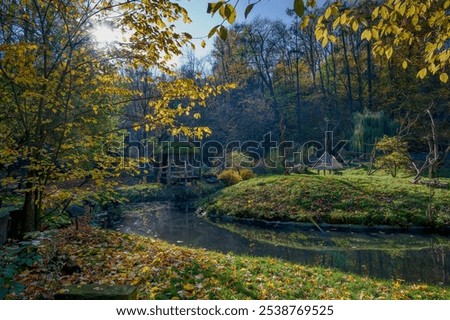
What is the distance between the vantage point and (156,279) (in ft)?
12.8

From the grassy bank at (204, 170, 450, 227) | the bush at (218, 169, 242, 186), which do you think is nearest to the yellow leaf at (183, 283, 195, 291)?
the grassy bank at (204, 170, 450, 227)

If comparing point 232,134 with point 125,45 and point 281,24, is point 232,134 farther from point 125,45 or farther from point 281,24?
point 125,45

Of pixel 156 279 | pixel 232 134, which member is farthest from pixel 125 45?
pixel 232 134

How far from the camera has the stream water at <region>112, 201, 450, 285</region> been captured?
6357mm

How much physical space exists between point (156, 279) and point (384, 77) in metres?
26.2

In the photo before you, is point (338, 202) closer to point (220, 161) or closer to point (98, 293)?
point (98, 293)

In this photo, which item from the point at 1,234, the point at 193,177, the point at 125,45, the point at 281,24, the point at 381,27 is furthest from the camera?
the point at 193,177

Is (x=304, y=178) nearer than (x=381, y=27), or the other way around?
(x=381, y=27)

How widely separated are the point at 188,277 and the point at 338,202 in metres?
Answer: 8.80

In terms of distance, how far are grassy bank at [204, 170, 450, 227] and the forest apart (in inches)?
2.9

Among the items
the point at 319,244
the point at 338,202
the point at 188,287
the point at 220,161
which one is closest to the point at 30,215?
the point at 188,287

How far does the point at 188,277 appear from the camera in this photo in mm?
4109

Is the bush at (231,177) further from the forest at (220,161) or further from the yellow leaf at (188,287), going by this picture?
the yellow leaf at (188,287)

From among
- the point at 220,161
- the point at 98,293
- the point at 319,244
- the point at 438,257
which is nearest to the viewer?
the point at 98,293
